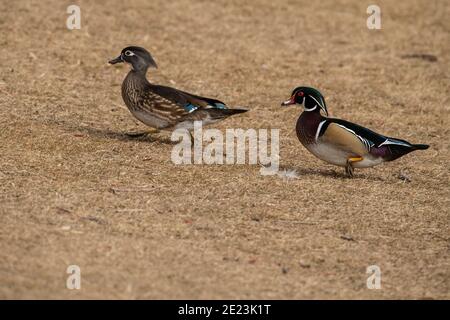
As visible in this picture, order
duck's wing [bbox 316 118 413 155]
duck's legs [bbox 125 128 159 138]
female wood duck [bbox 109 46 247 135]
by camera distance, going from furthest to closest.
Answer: duck's legs [bbox 125 128 159 138], female wood duck [bbox 109 46 247 135], duck's wing [bbox 316 118 413 155]

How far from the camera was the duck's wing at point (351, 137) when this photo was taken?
7.59 meters

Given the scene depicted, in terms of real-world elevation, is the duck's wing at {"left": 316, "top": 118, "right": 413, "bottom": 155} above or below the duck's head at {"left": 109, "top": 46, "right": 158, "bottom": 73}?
below

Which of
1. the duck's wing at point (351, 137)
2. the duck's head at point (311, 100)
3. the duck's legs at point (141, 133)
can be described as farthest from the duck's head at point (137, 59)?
the duck's wing at point (351, 137)

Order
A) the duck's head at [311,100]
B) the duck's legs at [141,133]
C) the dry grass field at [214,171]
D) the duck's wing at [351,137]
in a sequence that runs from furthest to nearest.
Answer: the duck's legs at [141,133], the duck's head at [311,100], the duck's wing at [351,137], the dry grass field at [214,171]

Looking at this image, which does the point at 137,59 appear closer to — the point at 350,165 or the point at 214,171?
the point at 214,171

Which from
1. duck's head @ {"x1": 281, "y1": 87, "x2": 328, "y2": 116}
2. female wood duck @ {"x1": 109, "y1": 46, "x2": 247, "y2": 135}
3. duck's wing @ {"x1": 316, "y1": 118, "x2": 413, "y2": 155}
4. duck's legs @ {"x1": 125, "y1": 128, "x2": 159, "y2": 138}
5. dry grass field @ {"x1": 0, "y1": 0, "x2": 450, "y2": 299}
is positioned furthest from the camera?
duck's legs @ {"x1": 125, "y1": 128, "x2": 159, "y2": 138}

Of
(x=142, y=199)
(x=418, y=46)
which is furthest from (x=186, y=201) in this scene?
(x=418, y=46)

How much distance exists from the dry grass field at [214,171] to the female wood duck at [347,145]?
7.4 inches

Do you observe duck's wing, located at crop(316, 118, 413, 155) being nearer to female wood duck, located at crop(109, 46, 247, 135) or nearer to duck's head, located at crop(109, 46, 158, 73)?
female wood duck, located at crop(109, 46, 247, 135)

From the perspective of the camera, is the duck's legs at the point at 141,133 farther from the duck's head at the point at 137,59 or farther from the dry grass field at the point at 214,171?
the duck's head at the point at 137,59

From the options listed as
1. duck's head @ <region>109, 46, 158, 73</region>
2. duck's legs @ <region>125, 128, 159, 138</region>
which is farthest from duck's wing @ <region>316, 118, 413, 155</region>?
duck's head @ <region>109, 46, 158, 73</region>

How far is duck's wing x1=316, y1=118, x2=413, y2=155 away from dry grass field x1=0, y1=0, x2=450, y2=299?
0.31m

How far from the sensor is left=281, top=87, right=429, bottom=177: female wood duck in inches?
299

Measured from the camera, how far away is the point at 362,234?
656cm
